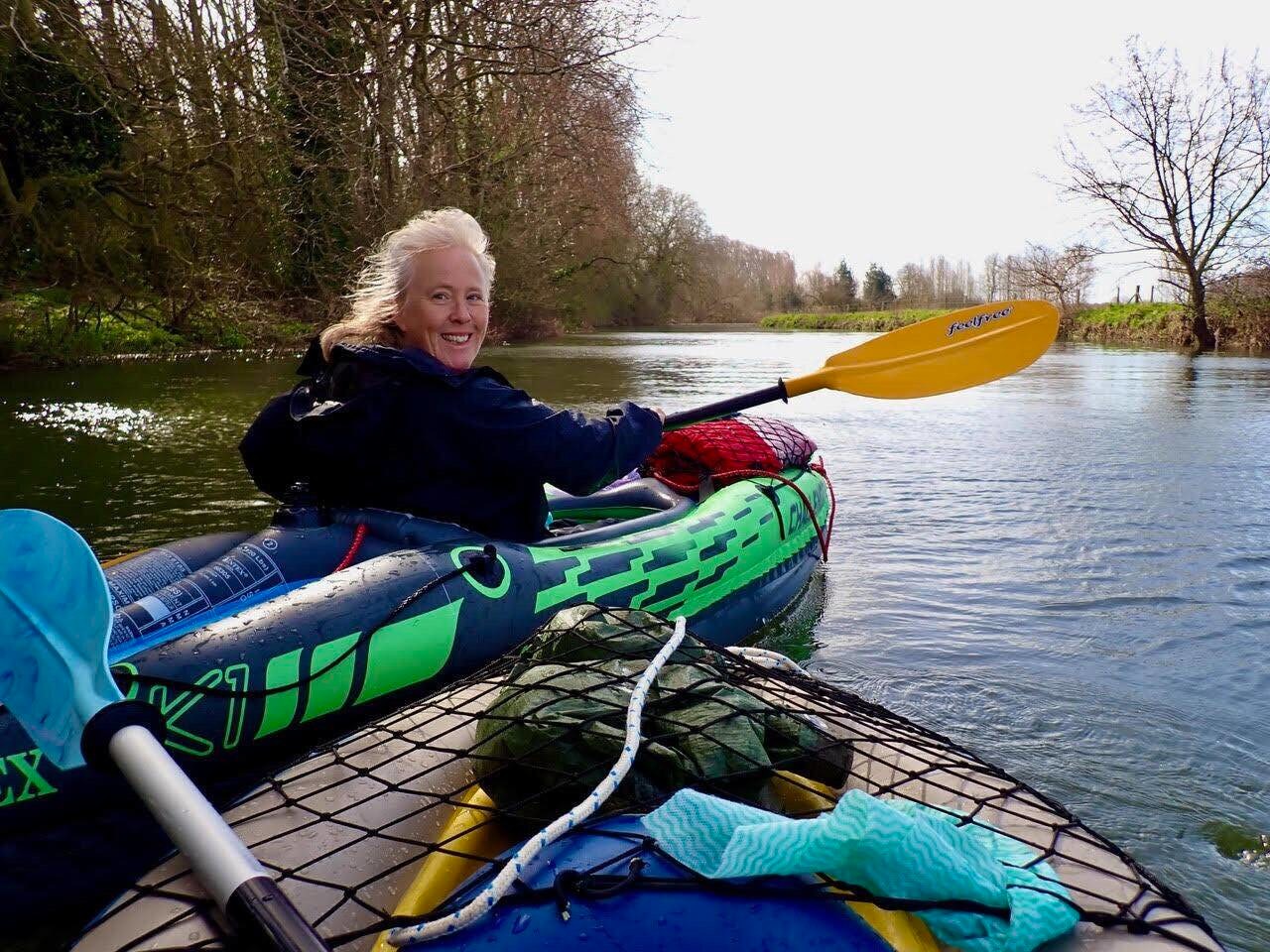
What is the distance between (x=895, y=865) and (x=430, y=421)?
1690 millimetres

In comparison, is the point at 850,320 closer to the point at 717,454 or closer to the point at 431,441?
the point at 717,454

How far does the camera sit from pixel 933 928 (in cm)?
119

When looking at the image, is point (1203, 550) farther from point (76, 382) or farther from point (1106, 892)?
point (76, 382)

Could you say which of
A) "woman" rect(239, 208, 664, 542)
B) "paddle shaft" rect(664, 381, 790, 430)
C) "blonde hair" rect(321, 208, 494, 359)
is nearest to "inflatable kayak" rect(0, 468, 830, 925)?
"woman" rect(239, 208, 664, 542)

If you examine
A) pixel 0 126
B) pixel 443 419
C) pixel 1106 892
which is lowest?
pixel 1106 892

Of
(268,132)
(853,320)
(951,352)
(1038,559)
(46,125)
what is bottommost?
(1038,559)

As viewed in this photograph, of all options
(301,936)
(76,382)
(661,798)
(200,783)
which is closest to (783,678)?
(661,798)

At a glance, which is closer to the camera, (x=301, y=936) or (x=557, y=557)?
(x=301, y=936)

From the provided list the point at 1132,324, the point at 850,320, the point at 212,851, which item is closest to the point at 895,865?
the point at 212,851

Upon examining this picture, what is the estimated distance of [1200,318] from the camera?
19234 millimetres

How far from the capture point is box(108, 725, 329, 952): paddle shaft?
Answer: 3.63 feet

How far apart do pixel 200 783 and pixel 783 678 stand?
46.9 inches

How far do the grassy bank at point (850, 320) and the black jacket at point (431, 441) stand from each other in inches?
1205

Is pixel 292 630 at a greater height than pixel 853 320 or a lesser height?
lesser
